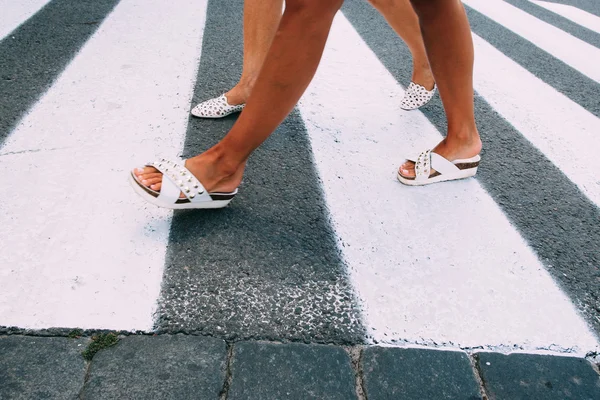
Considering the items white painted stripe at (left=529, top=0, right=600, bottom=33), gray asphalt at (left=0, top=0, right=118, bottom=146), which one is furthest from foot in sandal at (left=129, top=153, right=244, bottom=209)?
white painted stripe at (left=529, top=0, right=600, bottom=33)

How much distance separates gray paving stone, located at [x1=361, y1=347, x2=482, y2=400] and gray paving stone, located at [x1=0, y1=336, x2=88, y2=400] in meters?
0.67

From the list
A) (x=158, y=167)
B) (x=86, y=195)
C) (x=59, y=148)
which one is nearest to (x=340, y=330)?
(x=158, y=167)

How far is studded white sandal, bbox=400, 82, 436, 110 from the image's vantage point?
2504 millimetres

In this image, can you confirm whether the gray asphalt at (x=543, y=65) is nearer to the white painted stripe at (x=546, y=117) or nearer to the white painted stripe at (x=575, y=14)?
the white painted stripe at (x=546, y=117)

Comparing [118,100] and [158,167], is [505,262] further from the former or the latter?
[118,100]

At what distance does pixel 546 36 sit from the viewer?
4023mm

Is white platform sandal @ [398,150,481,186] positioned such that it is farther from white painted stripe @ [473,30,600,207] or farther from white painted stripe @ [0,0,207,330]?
white painted stripe @ [0,0,207,330]

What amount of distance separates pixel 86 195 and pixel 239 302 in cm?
72

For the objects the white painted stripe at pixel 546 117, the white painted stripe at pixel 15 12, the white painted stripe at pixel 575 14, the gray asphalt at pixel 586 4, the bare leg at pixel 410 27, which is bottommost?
the gray asphalt at pixel 586 4

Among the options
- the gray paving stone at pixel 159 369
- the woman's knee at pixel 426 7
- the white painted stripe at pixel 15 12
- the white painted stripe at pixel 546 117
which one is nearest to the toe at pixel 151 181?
the gray paving stone at pixel 159 369

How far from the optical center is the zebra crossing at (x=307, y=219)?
1.33 m

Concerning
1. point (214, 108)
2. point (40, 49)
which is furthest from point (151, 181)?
point (40, 49)

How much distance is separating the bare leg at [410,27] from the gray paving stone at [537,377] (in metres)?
1.52

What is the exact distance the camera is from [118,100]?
2354mm
